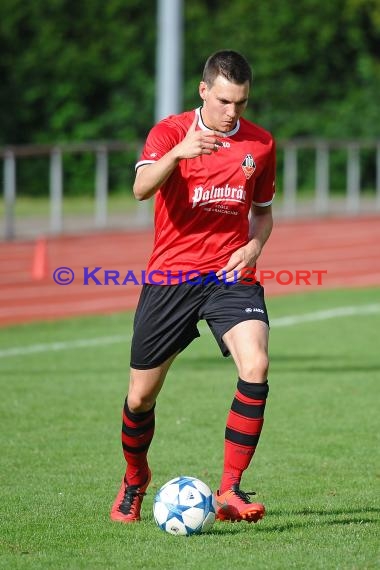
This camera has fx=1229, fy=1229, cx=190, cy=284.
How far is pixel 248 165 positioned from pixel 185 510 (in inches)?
69.4

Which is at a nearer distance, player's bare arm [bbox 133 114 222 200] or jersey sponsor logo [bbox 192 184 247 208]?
player's bare arm [bbox 133 114 222 200]

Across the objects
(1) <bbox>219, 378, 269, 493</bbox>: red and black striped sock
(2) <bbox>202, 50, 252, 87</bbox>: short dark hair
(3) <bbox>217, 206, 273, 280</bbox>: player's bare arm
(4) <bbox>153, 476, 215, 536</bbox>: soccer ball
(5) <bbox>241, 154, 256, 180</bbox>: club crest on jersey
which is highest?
(2) <bbox>202, 50, 252, 87</bbox>: short dark hair

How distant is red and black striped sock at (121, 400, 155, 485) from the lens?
6359 mm

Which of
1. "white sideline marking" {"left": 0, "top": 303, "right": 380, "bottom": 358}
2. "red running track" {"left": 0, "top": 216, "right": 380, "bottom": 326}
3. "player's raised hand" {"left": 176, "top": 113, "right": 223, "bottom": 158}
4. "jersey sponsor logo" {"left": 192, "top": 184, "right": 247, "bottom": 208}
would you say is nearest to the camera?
"player's raised hand" {"left": 176, "top": 113, "right": 223, "bottom": 158}

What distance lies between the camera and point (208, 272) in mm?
6254

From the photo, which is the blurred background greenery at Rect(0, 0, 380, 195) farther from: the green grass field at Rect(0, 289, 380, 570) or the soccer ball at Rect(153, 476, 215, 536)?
the soccer ball at Rect(153, 476, 215, 536)

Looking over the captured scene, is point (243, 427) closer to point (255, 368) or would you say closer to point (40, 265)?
point (255, 368)

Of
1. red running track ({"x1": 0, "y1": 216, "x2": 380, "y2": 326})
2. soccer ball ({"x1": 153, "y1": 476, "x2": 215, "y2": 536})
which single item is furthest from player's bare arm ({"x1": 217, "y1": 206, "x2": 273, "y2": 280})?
red running track ({"x1": 0, "y1": 216, "x2": 380, "y2": 326})

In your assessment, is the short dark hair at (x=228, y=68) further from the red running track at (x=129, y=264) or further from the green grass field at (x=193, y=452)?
the red running track at (x=129, y=264)

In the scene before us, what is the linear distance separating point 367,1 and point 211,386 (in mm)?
31896

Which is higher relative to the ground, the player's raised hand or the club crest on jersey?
the player's raised hand

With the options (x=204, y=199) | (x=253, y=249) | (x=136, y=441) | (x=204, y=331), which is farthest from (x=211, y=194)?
(x=204, y=331)

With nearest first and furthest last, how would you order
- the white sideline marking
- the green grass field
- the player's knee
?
the green grass field < the player's knee < the white sideline marking

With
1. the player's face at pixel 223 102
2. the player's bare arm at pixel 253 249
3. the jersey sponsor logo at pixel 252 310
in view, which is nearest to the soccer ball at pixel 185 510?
the jersey sponsor logo at pixel 252 310
